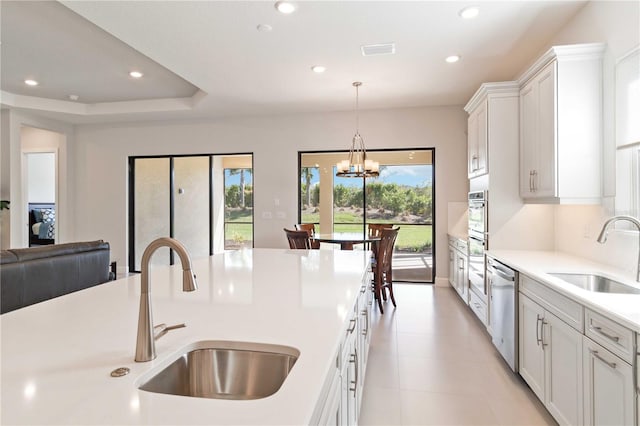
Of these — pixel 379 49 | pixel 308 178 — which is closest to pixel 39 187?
pixel 308 178

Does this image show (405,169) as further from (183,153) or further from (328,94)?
(183,153)

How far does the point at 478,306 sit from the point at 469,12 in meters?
2.80

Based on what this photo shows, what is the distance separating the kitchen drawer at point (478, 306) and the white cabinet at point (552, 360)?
A: 2.78 ft

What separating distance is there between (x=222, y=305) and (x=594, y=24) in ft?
11.4

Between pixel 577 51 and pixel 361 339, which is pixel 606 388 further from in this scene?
pixel 577 51

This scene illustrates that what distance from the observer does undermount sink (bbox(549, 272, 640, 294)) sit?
201 centimetres

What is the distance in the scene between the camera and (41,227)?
763 cm

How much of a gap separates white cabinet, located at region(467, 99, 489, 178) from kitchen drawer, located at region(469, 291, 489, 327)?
1356 millimetres

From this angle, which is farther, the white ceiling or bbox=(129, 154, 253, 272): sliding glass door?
bbox=(129, 154, 253, 272): sliding glass door

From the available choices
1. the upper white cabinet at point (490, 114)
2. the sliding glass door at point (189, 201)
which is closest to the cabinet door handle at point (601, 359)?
the upper white cabinet at point (490, 114)

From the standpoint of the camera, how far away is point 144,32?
9.96 feet

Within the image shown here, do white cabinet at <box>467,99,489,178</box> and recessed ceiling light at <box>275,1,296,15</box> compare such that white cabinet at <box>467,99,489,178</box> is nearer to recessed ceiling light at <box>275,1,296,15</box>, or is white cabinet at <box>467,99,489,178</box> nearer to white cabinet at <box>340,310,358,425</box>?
recessed ceiling light at <box>275,1,296,15</box>

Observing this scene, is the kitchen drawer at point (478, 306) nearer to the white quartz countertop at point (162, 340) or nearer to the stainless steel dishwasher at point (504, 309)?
the stainless steel dishwasher at point (504, 309)

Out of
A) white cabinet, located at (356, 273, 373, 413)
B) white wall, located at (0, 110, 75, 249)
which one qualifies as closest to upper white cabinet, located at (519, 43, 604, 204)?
white cabinet, located at (356, 273, 373, 413)
